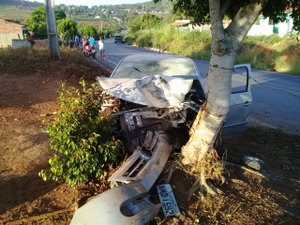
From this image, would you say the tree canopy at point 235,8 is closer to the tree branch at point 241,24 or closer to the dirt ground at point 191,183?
the tree branch at point 241,24

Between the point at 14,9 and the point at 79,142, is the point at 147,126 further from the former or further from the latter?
the point at 14,9

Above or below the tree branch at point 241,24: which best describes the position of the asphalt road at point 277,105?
below

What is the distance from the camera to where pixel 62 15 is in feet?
262

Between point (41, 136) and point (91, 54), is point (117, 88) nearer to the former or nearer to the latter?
point (41, 136)

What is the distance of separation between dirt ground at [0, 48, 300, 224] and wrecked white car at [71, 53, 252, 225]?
0.28 m

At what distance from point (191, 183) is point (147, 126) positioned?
113 cm

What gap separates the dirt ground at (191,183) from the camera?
4.32 metres

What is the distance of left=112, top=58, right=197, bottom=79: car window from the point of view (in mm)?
7422

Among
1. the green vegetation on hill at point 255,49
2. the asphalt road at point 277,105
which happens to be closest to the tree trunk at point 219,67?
the asphalt road at point 277,105

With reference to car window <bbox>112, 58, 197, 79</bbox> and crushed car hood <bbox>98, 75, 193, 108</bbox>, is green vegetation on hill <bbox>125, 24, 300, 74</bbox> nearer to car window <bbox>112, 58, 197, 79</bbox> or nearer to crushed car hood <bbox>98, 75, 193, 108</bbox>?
car window <bbox>112, 58, 197, 79</bbox>

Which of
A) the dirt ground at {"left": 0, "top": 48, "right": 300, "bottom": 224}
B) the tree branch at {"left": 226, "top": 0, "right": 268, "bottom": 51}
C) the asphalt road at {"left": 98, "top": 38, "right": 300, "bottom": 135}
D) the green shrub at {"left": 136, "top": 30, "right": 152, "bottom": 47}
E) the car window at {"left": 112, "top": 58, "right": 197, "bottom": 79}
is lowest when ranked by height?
the green shrub at {"left": 136, "top": 30, "right": 152, "bottom": 47}

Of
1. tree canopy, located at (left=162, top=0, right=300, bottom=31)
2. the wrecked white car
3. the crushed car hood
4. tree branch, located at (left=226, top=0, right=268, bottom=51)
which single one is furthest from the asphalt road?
tree branch, located at (left=226, top=0, right=268, bottom=51)

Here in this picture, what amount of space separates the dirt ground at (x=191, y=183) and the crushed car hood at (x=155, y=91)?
1.07 meters

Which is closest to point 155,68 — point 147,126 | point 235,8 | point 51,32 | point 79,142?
point 147,126
